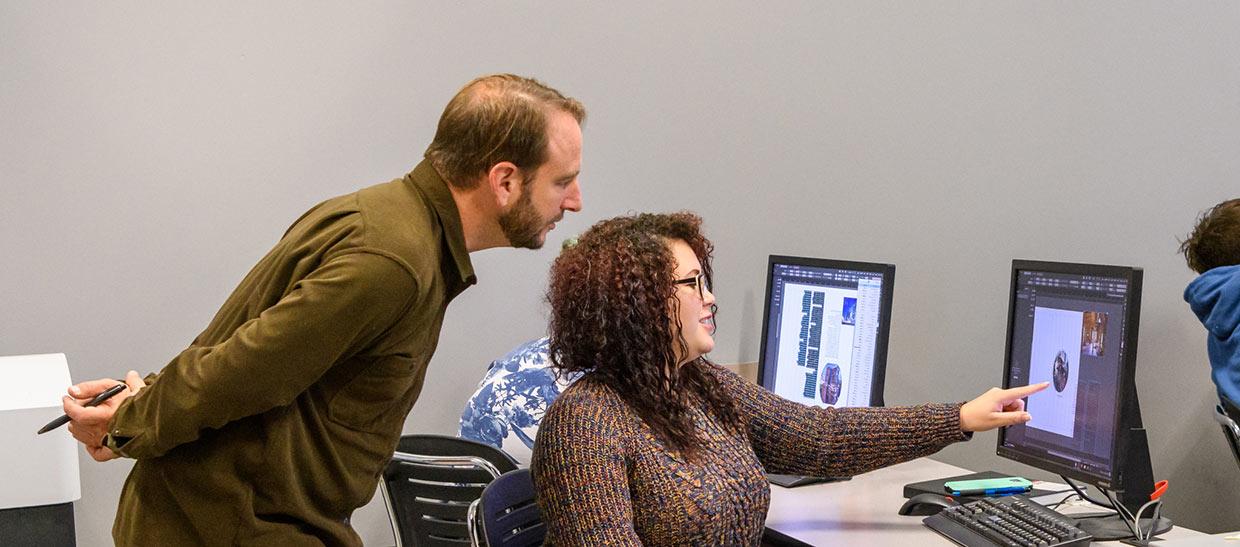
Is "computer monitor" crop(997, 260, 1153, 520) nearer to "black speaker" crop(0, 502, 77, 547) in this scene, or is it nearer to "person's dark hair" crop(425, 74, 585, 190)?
"person's dark hair" crop(425, 74, 585, 190)

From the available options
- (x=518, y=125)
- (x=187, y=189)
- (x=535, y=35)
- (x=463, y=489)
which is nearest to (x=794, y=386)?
(x=463, y=489)

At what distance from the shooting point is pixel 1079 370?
2.19 meters

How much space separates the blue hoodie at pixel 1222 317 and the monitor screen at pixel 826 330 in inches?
33.3

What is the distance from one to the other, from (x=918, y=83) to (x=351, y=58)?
1770 millimetres

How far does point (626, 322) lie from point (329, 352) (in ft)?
1.72

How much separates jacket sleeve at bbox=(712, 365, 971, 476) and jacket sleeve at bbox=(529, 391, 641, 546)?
40cm

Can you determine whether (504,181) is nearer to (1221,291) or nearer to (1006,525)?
(1006,525)

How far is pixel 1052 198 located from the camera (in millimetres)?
3361

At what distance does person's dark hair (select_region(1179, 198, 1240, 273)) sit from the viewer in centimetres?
286

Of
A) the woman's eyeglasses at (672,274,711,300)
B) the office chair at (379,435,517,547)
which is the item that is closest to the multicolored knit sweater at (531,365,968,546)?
the woman's eyeglasses at (672,274,711,300)

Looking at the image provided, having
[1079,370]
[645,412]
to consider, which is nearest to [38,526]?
[645,412]

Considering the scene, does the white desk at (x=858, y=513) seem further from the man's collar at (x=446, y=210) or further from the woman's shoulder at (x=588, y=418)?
the man's collar at (x=446, y=210)

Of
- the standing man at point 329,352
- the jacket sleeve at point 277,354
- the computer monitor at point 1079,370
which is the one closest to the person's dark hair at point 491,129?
the standing man at point 329,352

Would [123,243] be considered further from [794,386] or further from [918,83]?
[918,83]
